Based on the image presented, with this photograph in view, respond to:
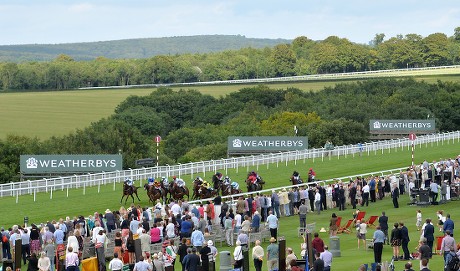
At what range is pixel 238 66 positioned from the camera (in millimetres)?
193625

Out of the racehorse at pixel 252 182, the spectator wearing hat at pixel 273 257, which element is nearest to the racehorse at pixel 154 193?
the racehorse at pixel 252 182

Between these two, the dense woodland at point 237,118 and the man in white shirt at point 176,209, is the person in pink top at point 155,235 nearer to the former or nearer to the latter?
the man in white shirt at point 176,209

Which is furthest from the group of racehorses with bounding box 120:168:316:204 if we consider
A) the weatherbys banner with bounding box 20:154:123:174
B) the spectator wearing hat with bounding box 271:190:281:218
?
the weatherbys banner with bounding box 20:154:123:174

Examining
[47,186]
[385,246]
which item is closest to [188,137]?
[47,186]

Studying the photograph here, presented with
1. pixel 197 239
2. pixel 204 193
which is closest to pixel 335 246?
pixel 197 239

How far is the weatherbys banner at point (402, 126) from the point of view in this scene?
67.9m

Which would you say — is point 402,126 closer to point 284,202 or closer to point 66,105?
point 284,202

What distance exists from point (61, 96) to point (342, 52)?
5783 cm

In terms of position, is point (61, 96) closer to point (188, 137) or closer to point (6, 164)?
point (188, 137)

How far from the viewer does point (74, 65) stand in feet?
610

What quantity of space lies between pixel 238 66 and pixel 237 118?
99.7 meters

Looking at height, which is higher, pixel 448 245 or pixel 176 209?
pixel 448 245

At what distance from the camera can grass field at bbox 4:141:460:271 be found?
27.9 m

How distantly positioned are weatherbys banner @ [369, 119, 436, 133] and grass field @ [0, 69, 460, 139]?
49580 millimetres
